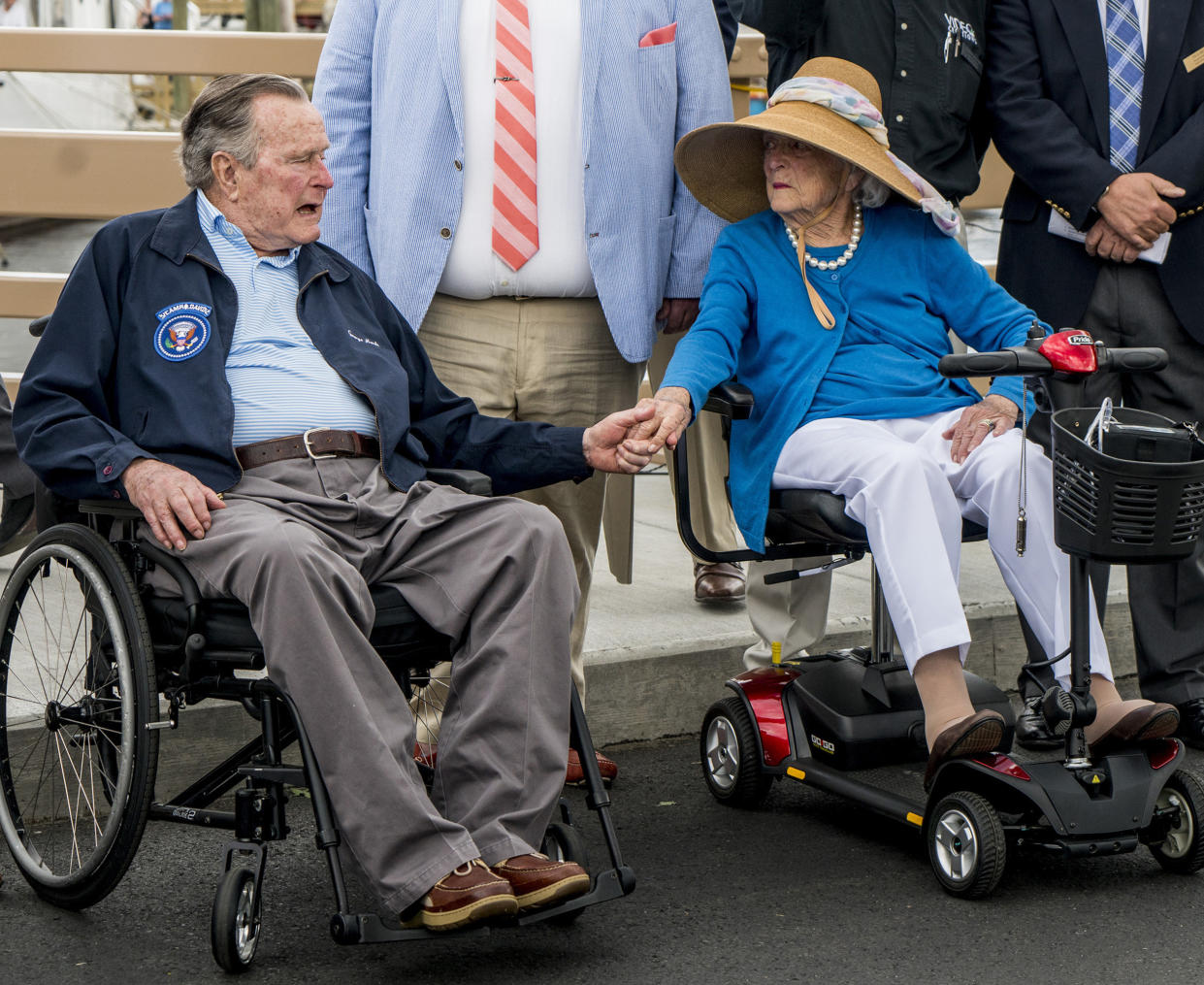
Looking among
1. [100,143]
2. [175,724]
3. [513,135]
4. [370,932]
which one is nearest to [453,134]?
[513,135]

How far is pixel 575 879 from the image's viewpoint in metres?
2.58

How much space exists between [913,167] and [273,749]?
7.33 ft

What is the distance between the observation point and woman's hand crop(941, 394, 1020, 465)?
335 centimetres

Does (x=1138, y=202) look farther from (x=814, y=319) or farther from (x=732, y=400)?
(x=732, y=400)

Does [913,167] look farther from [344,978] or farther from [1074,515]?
[344,978]

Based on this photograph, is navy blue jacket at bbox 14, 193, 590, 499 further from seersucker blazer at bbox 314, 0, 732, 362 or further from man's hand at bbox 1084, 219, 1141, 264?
man's hand at bbox 1084, 219, 1141, 264

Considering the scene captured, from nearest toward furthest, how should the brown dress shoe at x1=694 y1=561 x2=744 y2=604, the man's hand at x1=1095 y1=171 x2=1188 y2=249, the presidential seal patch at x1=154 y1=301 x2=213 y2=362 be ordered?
the presidential seal patch at x1=154 y1=301 x2=213 y2=362 → the man's hand at x1=1095 y1=171 x2=1188 y2=249 → the brown dress shoe at x1=694 y1=561 x2=744 y2=604

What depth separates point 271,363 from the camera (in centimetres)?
Answer: 301

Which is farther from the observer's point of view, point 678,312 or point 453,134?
point 678,312

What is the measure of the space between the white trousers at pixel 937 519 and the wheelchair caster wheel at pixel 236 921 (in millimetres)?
1308

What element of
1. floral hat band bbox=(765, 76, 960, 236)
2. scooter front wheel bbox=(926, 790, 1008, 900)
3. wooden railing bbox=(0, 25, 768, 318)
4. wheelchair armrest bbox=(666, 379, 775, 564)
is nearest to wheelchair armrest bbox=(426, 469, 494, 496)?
wheelchair armrest bbox=(666, 379, 775, 564)

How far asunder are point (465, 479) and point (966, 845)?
45.6 inches

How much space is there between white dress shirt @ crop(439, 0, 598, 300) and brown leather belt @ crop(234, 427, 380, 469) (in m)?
0.70

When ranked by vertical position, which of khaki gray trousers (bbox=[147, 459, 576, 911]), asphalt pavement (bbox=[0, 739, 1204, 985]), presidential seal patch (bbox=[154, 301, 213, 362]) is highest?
presidential seal patch (bbox=[154, 301, 213, 362])
